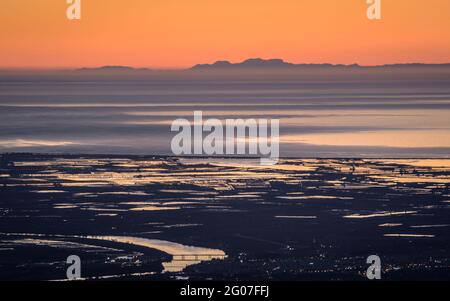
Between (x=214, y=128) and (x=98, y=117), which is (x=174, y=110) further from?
(x=214, y=128)

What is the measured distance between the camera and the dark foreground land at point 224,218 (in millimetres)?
16031

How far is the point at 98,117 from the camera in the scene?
47.0 m

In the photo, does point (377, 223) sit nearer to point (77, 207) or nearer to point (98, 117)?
point (77, 207)

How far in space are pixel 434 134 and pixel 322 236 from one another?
18.6 m

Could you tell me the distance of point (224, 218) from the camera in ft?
65.6

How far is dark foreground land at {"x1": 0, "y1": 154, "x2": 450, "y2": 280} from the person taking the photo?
1603 cm

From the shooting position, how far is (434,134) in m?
36.2

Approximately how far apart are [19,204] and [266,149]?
11.2 meters
